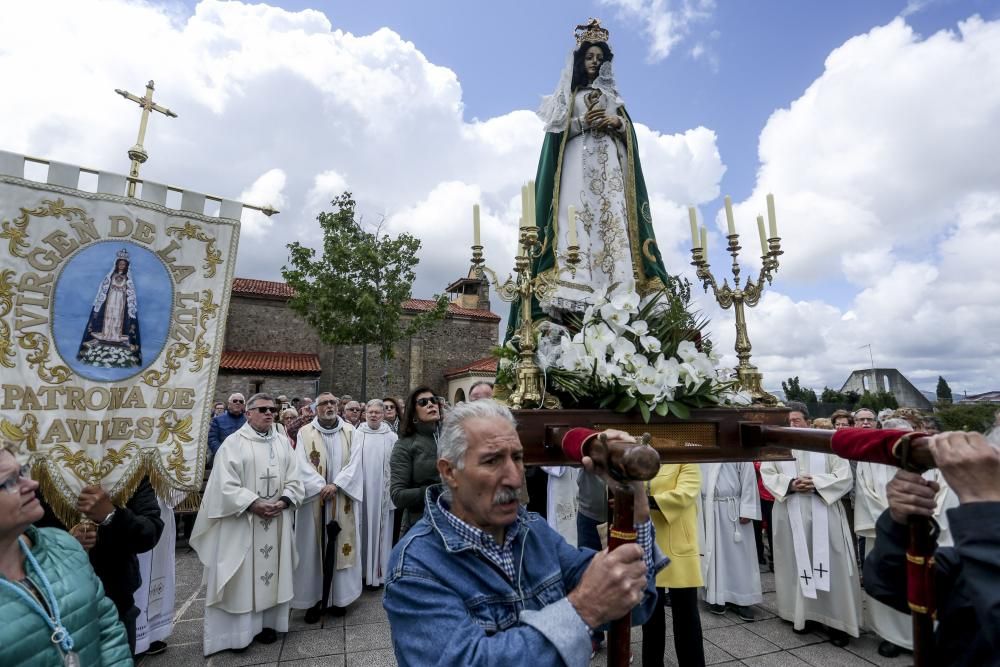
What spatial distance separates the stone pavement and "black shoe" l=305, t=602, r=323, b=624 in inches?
3.1

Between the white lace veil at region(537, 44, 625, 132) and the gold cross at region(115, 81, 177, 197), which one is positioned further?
the white lace veil at region(537, 44, 625, 132)

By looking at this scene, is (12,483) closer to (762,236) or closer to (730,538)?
(762,236)

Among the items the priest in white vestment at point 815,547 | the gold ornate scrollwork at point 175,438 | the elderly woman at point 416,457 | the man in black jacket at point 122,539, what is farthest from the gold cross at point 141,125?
the priest in white vestment at point 815,547

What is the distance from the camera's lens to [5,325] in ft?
8.27

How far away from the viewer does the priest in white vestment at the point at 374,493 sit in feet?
20.7

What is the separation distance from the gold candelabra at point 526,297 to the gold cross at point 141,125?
1.95 metres

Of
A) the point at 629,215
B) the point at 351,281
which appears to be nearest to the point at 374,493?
the point at 629,215

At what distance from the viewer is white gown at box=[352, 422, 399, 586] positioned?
6.30 m

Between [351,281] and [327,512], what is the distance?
14874 mm

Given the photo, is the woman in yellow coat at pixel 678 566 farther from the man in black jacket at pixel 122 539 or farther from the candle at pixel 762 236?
the man in black jacket at pixel 122 539

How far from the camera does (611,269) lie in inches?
152

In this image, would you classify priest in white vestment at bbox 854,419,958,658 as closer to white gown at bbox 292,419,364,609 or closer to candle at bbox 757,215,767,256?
candle at bbox 757,215,767,256

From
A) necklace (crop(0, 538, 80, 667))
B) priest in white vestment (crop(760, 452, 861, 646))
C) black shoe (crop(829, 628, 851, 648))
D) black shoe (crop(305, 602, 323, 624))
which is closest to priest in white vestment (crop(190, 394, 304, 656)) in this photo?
black shoe (crop(305, 602, 323, 624))

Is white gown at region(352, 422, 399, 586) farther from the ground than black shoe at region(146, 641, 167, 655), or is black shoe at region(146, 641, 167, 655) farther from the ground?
white gown at region(352, 422, 399, 586)
